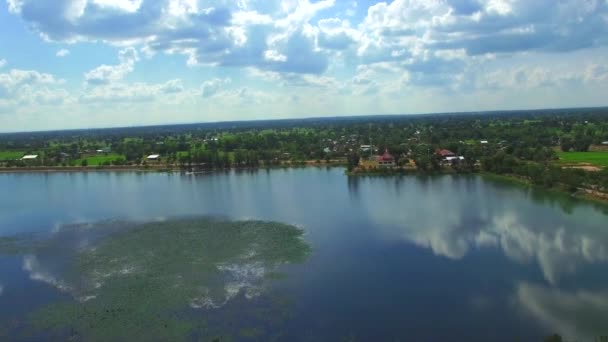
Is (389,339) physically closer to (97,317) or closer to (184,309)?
(184,309)

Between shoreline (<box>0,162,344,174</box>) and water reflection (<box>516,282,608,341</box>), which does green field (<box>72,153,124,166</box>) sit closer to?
shoreline (<box>0,162,344,174</box>)

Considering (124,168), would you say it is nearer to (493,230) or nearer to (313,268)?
(313,268)

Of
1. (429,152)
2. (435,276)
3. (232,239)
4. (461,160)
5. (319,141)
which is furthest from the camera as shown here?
(319,141)

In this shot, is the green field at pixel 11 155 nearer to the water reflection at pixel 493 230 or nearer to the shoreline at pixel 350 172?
the shoreline at pixel 350 172

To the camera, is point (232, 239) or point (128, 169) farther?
point (128, 169)

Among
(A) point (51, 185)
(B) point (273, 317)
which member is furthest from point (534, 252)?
(A) point (51, 185)

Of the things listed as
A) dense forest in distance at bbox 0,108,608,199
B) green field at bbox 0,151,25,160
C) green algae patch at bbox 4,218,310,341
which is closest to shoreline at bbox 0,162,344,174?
dense forest in distance at bbox 0,108,608,199
